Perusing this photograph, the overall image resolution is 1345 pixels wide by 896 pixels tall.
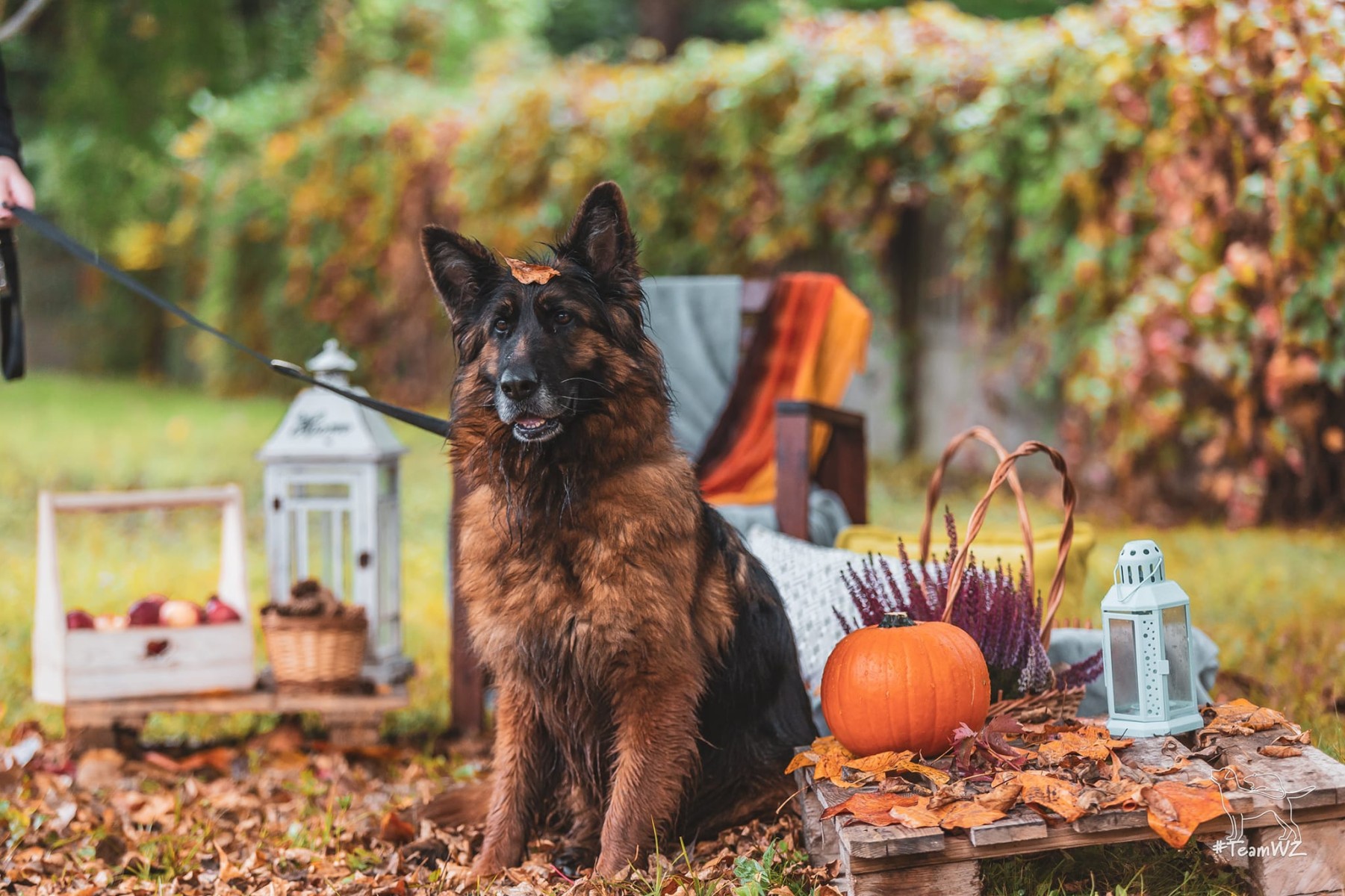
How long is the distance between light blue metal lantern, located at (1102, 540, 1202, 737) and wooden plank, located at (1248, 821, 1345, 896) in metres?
0.30

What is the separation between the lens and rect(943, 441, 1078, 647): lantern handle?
8.22ft

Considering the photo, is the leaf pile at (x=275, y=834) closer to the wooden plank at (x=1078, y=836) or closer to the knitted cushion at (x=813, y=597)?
the wooden plank at (x=1078, y=836)

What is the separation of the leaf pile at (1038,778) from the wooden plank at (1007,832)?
17 millimetres

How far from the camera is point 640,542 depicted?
237cm

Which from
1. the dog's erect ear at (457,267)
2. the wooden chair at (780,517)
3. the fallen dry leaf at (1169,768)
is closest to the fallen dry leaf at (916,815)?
the fallen dry leaf at (1169,768)

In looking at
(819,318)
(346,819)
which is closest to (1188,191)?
(819,318)

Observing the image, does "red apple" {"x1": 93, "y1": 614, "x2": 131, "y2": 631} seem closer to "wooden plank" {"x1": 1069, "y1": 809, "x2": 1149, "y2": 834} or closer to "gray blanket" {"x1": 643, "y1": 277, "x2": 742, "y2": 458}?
"gray blanket" {"x1": 643, "y1": 277, "x2": 742, "y2": 458}

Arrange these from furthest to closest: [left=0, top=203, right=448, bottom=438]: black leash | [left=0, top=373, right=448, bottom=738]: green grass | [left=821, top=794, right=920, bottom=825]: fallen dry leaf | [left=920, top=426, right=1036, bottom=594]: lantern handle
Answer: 1. [left=0, top=373, right=448, bottom=738]: green grass
2. [left=0, top=203, right=448, bottom=438]: black leash
3. [left=920, top=426, right=1036, bottom=594]: lantern handle
4. [left=821, top=794, right=920, bottom=825]: fallen dry leaf

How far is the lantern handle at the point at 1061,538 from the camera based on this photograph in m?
2.51

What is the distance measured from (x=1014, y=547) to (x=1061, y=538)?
72 cm

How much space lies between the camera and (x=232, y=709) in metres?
3.38

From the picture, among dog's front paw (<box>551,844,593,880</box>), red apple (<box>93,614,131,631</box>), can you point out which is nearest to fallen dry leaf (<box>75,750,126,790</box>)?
red apple (<box>93,614,131,631</box>)

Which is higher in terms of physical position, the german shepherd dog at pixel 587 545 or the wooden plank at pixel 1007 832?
the german shepherd dog at pixel 587 545

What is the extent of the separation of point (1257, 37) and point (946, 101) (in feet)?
5.58
